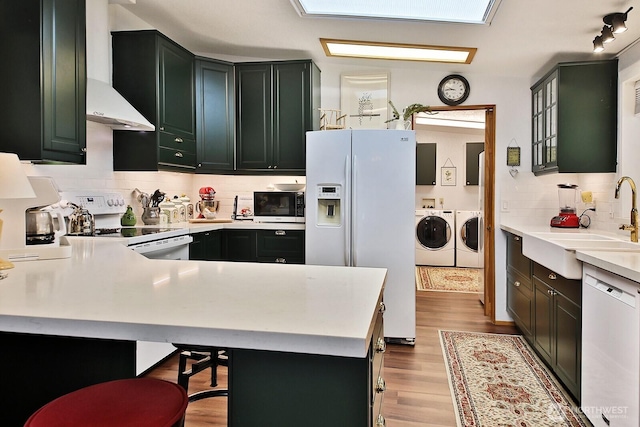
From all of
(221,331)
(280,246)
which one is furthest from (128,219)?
(221,331)

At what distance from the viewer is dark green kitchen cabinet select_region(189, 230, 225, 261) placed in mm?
3420

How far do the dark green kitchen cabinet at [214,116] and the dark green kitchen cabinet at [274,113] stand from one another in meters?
0.08

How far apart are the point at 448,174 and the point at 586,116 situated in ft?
14.2

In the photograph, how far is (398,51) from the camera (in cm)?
346

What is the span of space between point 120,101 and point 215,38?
3.80ft

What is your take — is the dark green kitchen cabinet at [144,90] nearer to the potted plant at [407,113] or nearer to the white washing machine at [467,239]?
the potted plant at [407,113]

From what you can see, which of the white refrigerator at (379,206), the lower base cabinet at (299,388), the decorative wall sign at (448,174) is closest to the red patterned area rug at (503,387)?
the white refrigerator at (379,206)

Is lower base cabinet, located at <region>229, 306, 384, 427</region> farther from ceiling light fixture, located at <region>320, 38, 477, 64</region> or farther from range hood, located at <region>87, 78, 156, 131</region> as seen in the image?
ceiling light fixture, located at <region>320, 38, 477, 64</region>

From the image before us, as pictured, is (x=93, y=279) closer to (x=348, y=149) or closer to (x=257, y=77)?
(x=348, y=149)

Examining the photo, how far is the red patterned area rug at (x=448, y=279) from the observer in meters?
5.49

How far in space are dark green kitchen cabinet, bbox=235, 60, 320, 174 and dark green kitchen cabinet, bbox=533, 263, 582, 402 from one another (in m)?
2.25

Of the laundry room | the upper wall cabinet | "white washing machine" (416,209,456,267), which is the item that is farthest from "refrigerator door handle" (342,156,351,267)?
"white washing machine" (416,209,456,267)

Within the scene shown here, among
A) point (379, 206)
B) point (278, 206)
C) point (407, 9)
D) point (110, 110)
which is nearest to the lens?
point (407, 9)

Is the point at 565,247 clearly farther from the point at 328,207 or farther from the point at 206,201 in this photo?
the point at 206,201
